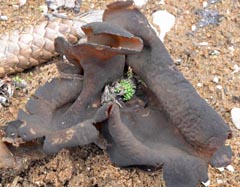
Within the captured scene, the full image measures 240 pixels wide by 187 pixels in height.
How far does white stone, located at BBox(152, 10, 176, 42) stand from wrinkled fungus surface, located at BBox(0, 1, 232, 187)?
0.61 metres

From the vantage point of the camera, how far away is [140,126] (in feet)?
6.81

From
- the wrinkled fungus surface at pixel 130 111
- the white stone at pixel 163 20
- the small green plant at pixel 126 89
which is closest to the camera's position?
the wrinkled fungus surface at pixel 130 111

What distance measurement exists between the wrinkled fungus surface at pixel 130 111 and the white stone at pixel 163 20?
2.00 ft

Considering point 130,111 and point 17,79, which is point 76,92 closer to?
point 130,111

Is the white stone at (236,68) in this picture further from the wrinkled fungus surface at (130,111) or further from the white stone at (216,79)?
the wrinkled fungus surface at (130,111)

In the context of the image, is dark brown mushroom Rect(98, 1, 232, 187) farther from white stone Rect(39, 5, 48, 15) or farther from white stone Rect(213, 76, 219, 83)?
white stone Rect(39, 5, 48, 15)

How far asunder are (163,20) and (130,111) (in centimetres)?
78

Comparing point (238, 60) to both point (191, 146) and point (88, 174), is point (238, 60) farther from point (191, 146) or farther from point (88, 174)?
point (88, 174)

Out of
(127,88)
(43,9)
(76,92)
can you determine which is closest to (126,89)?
(127,88)

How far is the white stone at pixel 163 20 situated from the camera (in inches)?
106

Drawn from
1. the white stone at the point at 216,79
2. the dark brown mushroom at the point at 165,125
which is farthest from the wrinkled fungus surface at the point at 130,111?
the white stone at the point at 216,79

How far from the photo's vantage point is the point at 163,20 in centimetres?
274

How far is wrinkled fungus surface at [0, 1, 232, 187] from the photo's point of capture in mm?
1901

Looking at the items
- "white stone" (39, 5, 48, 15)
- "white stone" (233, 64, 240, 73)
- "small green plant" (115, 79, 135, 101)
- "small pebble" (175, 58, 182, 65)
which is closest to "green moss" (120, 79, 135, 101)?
"small green plant" (115, 79, 135, 101)
